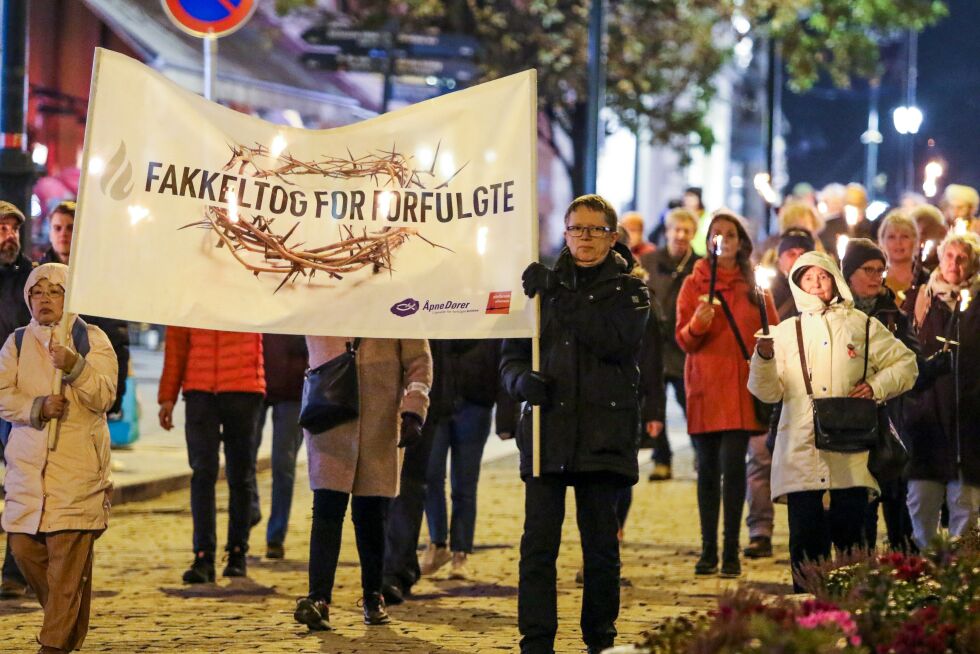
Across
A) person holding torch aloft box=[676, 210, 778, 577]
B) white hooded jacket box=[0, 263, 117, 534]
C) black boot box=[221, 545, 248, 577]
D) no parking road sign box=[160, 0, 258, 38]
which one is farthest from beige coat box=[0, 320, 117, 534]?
no parking road sign box=[160, 0, 258, 38]

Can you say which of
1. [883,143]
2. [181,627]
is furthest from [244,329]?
[883,143]

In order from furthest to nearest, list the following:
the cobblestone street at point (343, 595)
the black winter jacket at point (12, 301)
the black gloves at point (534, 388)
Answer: the black winter jacket at point (12, 301) < the cobblestone street at point (343, 595) < the black gloves at point (534, 388)

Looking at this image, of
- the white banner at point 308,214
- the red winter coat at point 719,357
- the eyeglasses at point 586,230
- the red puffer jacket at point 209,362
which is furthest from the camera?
the red winter coat at point 719,357

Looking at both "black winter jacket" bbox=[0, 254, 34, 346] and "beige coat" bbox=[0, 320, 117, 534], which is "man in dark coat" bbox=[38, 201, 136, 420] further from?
"beige coat" bbox=[0, 320, 117, 534]

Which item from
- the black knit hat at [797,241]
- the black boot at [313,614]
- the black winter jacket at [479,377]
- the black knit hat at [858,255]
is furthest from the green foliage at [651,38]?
the black boot at [313,614]

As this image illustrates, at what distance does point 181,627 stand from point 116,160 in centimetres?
235

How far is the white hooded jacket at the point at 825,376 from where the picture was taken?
29.1 feet

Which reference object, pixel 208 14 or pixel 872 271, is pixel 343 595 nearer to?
pixel 872 271

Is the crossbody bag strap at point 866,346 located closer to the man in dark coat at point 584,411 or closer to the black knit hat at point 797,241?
the man in dark coat at point 584,411

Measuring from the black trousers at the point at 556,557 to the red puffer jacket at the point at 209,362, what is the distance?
10.2ft

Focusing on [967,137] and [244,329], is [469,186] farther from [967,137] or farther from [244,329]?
[967,137]

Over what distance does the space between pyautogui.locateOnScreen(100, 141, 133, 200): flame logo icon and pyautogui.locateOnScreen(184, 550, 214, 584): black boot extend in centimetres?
308

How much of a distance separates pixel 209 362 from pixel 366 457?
1.92 metres

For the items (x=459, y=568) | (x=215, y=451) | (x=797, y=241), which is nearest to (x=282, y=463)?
(x=215, y=451)
